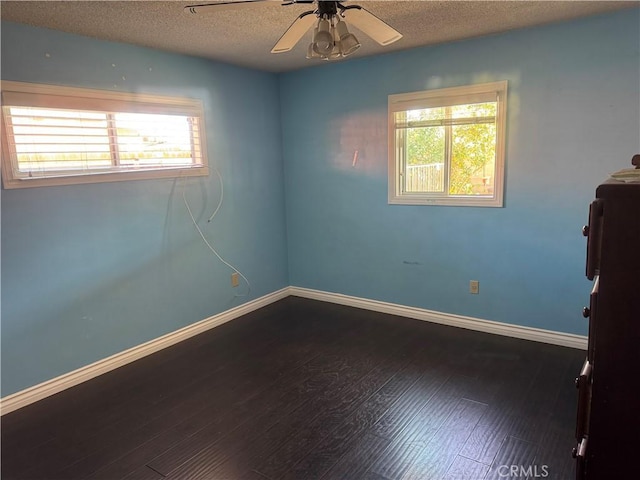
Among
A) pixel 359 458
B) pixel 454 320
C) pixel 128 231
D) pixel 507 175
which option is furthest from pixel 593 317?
pixel 128 231

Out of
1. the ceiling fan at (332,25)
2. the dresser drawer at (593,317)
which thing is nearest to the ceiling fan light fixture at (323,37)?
the ceiling fan at (332,25)

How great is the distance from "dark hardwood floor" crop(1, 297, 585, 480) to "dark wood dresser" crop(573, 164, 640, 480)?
24.0 inches

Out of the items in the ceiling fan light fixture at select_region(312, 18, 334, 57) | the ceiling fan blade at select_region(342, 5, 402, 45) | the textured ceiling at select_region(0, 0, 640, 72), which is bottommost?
the ceiling fan light fixture at select_region(312, 18, 334, 57)

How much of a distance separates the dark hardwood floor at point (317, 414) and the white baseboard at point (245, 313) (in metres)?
0.08

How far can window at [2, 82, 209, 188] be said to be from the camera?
2.54m

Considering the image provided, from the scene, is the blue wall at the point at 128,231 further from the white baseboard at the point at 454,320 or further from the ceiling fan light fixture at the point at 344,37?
the ceiling fan light fixture at the point at 344,37

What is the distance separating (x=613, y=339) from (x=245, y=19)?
2514 millimetres

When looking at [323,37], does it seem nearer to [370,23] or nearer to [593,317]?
[370,23]

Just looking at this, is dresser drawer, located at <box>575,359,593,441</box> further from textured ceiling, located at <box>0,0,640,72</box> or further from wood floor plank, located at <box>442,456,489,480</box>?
textured ceiling, located at <box>0,0,640,72</box>

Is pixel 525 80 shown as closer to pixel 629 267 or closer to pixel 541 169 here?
pixel 541 169

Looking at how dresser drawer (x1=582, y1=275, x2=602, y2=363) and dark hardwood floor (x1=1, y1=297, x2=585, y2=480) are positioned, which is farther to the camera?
dark hardwood floor (x1=1, y1=297, x2=585, y2=480)

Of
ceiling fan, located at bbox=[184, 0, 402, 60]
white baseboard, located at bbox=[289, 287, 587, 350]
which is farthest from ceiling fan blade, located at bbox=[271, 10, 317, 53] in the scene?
white baseboard, located at bbox=[289, 287, 587, 350]

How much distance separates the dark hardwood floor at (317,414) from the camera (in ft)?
6.63

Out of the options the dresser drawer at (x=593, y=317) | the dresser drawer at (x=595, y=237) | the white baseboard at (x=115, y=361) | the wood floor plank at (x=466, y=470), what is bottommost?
the wood floor plank at (x=466, y=470)
